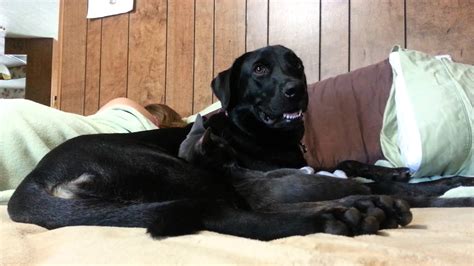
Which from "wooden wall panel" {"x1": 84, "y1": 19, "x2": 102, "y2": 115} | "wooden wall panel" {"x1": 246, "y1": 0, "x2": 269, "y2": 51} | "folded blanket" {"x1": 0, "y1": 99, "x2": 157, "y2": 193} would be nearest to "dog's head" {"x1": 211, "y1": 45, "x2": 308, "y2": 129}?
"folded blanket" {"x1": 0, "y1": 99, "x2": 157, "y2": 193}

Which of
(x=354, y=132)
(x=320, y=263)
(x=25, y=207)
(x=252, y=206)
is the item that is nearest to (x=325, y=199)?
(x=252, y=206)

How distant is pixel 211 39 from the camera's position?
7.73 ft

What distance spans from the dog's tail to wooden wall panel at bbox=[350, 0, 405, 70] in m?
1.53

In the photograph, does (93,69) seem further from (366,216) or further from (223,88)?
(366,216)

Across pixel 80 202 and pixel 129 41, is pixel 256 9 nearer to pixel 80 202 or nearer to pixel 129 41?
pixel 129 41

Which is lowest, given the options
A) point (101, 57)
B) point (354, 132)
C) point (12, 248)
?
point (12, 248)

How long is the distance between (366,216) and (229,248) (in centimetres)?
28

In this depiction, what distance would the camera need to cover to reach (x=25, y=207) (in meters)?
0.89

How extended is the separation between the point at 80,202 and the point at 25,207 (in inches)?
4.8

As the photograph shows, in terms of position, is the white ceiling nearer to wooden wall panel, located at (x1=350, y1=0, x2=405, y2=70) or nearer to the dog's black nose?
wooden wall panel, located at (x1=350, y1=0, x2=405, y2=70)

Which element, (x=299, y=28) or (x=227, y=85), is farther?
(x=299, y=28)

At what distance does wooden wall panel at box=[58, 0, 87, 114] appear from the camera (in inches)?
102

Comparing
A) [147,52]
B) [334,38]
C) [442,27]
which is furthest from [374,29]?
[147,52]

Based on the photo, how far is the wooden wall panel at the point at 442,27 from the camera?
1929 mm
